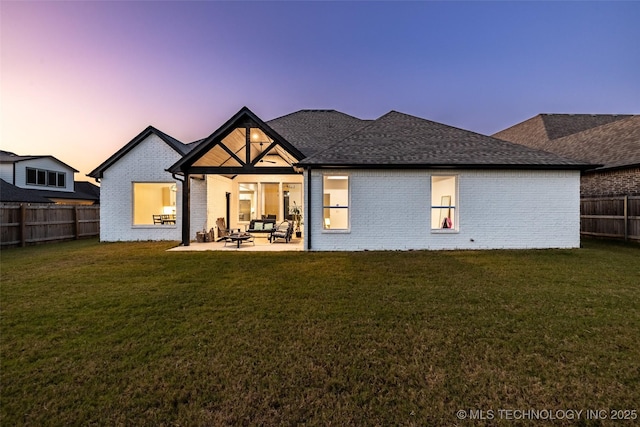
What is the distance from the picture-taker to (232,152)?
35.1 feet

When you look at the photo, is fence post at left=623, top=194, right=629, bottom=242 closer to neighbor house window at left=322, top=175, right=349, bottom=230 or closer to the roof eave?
the roof eave

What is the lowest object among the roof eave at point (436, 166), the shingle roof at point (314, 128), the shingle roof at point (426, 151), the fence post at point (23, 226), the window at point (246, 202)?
the fence post at point (23, 226)

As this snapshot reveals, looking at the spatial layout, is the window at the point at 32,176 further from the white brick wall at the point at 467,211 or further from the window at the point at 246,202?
the white brick wall at the point at 467,211

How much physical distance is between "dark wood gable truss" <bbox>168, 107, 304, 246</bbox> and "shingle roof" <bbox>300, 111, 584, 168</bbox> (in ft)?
4.60

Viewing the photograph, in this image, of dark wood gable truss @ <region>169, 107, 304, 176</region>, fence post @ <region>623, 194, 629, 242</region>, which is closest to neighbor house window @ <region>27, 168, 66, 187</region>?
dark wood gable truss @ <region>169, 107, 304, 176</region>

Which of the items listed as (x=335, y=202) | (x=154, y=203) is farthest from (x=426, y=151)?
(x=154, y=203)

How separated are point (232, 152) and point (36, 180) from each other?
1001 inches

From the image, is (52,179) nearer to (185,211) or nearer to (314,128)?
(185,211)

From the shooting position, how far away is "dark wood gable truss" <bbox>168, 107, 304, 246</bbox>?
33.7ft

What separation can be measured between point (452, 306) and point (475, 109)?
5304 cm

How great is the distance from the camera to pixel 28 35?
43.6ft

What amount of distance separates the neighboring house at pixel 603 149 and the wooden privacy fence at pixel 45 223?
21.2 meters

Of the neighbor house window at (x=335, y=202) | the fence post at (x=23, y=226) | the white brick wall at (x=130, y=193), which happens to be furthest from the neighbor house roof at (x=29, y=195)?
the neighbor house window at (x=335, y=202)

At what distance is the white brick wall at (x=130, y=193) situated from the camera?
1312 centimetres
